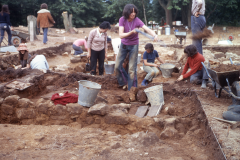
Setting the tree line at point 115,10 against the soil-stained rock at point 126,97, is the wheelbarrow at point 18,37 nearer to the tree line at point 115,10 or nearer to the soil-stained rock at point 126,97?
the tree line at point 115,10

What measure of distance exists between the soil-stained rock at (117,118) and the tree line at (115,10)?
16539mm

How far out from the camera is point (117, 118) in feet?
13.2

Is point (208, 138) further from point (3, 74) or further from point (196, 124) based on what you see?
point (3, 74)

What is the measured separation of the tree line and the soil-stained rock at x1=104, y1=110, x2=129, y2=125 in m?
16.5

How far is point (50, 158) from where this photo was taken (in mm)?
2838

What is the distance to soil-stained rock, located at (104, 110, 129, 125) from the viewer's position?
13.1 ft

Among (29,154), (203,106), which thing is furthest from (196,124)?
(29,154)

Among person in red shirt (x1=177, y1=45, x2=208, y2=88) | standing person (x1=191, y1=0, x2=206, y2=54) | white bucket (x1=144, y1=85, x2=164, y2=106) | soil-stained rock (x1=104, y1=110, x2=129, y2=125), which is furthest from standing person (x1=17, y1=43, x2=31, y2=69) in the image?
standing person (x1=191, y1=0, x2=206, y2=54)

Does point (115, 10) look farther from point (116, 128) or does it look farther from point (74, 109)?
point (116, 128)

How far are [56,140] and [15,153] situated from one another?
0.57 m

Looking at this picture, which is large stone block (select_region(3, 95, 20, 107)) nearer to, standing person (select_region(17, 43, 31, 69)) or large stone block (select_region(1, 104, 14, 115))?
large stone block (select_region(1, 104, 14, 115))

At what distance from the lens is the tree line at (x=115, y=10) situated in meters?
20.1

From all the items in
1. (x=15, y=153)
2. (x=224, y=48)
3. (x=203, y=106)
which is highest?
(x=224, y=48)

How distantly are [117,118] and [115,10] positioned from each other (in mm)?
20630
